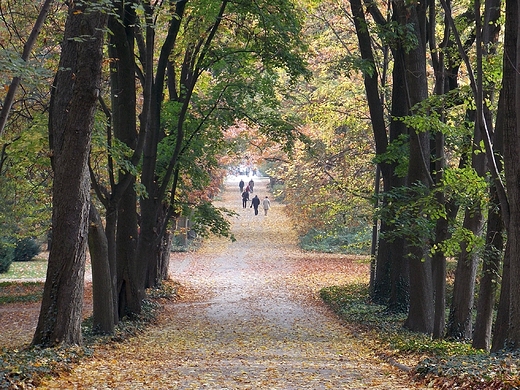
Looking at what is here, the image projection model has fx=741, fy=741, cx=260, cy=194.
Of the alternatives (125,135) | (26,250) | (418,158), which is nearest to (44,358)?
(125,135)

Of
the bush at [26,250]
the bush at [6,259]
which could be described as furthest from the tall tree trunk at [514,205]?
the bush at [26,250]

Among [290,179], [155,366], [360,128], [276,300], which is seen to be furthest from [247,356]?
[290,179]

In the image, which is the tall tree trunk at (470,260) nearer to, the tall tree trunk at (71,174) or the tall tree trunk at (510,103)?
the tall tree trunk at (510,103)

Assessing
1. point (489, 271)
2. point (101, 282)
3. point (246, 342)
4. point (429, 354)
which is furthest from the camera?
point (246, 342)

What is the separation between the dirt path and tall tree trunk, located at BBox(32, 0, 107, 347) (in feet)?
3.20

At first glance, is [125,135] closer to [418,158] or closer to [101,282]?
[101,282]

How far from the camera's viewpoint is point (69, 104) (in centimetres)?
1099

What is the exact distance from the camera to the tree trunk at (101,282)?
13289mm

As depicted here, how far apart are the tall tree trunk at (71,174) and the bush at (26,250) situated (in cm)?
2767

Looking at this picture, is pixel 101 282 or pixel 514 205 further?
pixel 101 282

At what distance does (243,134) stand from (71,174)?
13.2 meters

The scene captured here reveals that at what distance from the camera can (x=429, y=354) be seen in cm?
1143

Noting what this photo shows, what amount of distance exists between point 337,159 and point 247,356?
16.9m

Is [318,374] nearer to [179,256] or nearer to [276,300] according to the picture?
[276,300]
